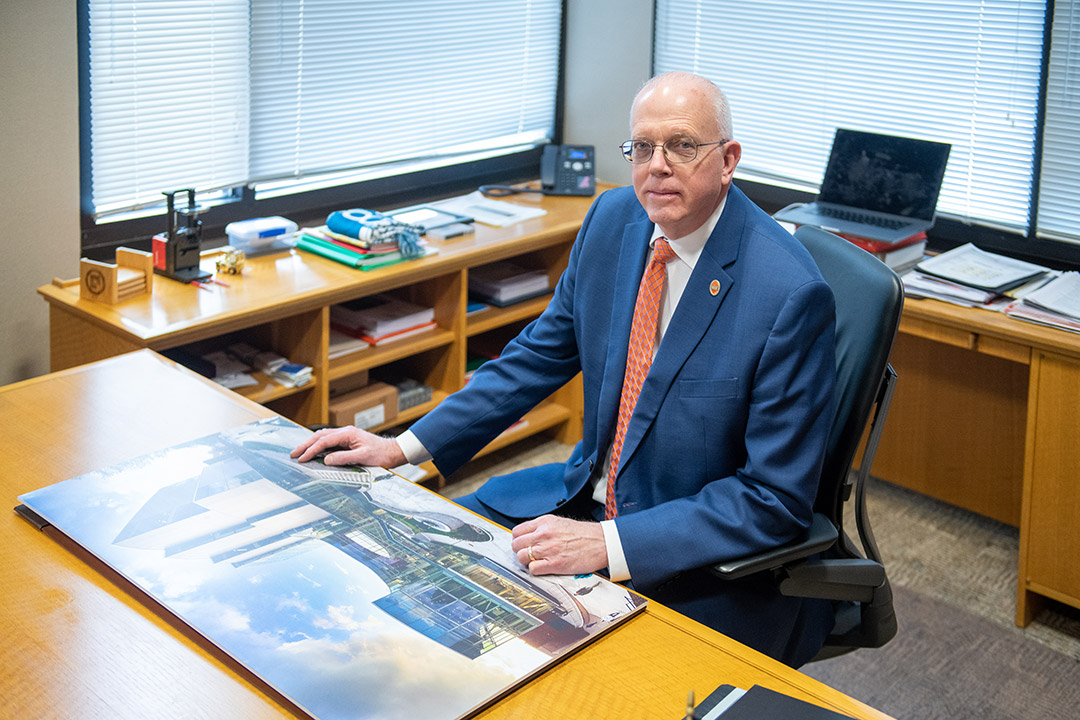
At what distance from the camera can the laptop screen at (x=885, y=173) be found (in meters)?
3.17

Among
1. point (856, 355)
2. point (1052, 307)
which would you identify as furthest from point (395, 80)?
point (856, 355)

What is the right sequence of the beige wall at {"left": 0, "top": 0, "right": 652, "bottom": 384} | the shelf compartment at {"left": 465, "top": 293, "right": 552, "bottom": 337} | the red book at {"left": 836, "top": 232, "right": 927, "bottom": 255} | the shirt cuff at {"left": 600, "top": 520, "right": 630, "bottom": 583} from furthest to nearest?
Result: the shelf compartment at {"left": 465, "top": 293, "right": 552, "bottom": 337} → the red book at {"left": 836, "top": 232, "right": 927, "bottom": 255} → the beige wall at {"left": 0, "top": 0, "right": 652, "bottom": 384} → the shirt cuff at {"left": 600, "top": 520, "right": 630, "bottom": 583}

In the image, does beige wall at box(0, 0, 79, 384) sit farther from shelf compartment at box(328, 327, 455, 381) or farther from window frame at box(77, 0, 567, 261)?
shelf compartment at box(328, 327, 455, 381)

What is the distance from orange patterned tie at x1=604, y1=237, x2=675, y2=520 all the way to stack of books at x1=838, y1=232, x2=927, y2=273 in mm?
1362

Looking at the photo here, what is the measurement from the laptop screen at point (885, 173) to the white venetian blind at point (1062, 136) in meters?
0.35

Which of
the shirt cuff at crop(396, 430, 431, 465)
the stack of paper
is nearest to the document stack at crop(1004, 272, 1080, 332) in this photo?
the shirt cuff at crop(396, 430, 431, 465)

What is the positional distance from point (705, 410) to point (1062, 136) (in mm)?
2030

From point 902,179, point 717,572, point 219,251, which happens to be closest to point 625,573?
point 717,572

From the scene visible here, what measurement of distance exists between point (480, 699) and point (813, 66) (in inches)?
116

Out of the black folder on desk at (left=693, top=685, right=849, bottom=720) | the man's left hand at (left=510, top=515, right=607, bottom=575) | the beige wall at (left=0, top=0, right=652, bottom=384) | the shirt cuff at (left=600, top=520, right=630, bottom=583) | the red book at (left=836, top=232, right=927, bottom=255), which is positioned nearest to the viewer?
the black folder on desk at (left=693, top=685, right=849, bottom=720)

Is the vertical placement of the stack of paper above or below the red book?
below

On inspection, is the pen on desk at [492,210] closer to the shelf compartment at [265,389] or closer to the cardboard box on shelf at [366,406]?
the cardboard box on shelf at [366,406]

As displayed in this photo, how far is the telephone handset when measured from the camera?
385 cm

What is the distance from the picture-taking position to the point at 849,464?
1788 mm
